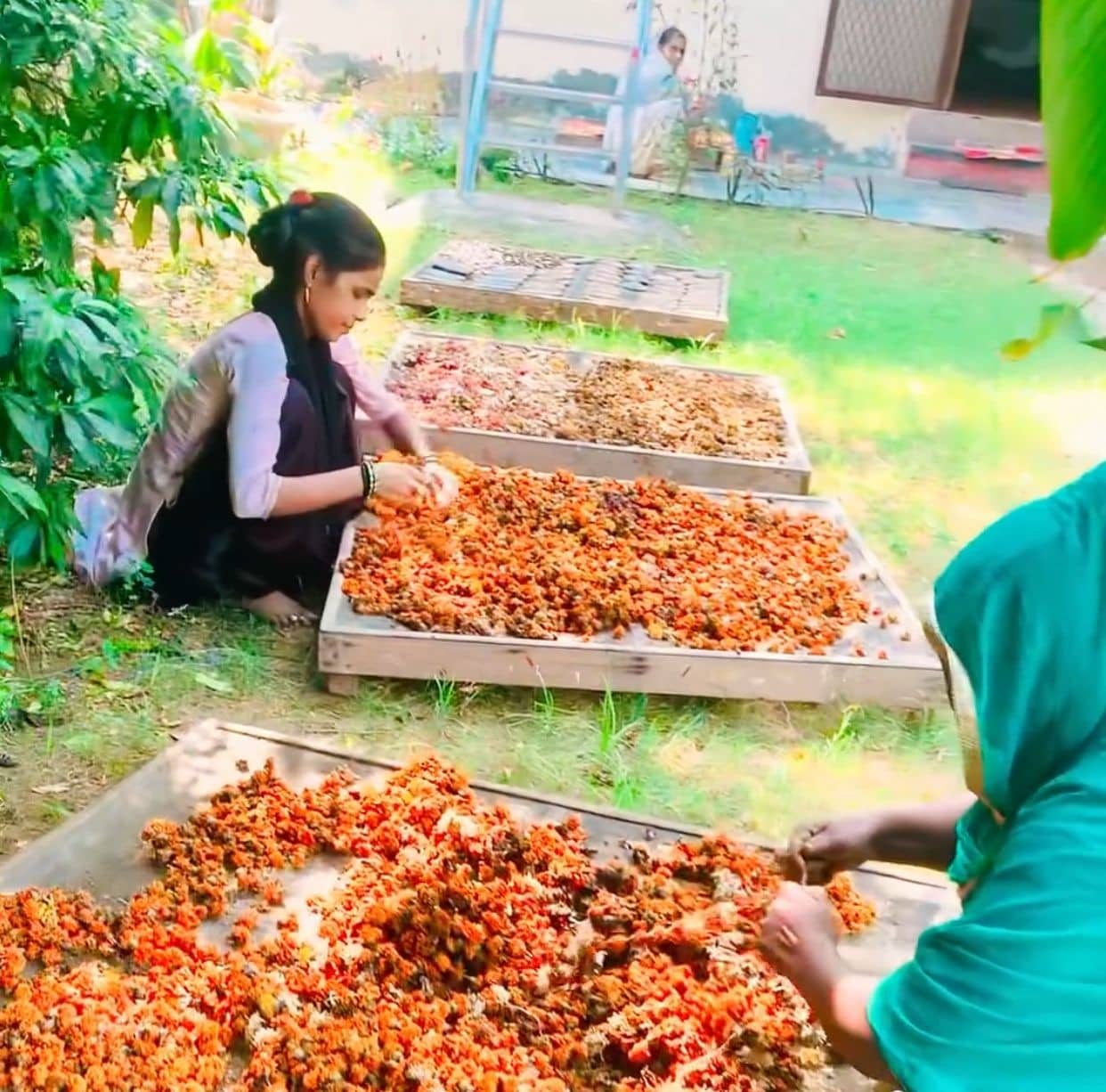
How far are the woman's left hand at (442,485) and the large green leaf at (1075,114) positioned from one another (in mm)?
2356

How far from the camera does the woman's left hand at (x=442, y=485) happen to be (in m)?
2.85

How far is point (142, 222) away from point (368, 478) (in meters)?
0.80

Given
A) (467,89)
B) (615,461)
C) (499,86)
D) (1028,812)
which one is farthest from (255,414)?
(499,86)

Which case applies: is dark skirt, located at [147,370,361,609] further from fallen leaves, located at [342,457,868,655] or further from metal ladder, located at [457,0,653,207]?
metal ladder, located at [457,0,653,207]

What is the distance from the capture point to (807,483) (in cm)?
335

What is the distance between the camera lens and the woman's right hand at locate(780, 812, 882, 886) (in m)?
1.36

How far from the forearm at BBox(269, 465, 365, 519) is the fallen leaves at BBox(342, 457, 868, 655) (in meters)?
0.10

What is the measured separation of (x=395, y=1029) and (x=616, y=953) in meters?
0.30

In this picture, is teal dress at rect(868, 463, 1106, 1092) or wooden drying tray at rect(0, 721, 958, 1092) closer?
teal dress at rect(868, 463, 1106, 1092)

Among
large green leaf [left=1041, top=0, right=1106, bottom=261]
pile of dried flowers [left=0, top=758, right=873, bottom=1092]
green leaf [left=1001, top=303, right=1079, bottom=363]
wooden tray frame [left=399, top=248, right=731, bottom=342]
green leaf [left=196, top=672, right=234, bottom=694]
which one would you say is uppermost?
large green leaf [left=1041, top=0, right=1106, bottom=261]

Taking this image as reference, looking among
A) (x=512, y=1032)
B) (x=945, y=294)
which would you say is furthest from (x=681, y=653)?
(x=945, y=294)

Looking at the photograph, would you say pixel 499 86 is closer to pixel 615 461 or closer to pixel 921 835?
pixel 615 461

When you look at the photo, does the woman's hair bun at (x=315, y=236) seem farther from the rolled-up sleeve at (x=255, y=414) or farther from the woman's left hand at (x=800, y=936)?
the woman's left hand at (x=800, y=936)

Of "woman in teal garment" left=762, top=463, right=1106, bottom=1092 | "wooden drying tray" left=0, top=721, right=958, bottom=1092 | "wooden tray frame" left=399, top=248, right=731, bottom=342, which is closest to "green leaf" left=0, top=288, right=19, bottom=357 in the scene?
"wooden drying tray" left=0, top=721, right=958, bottom=1092
